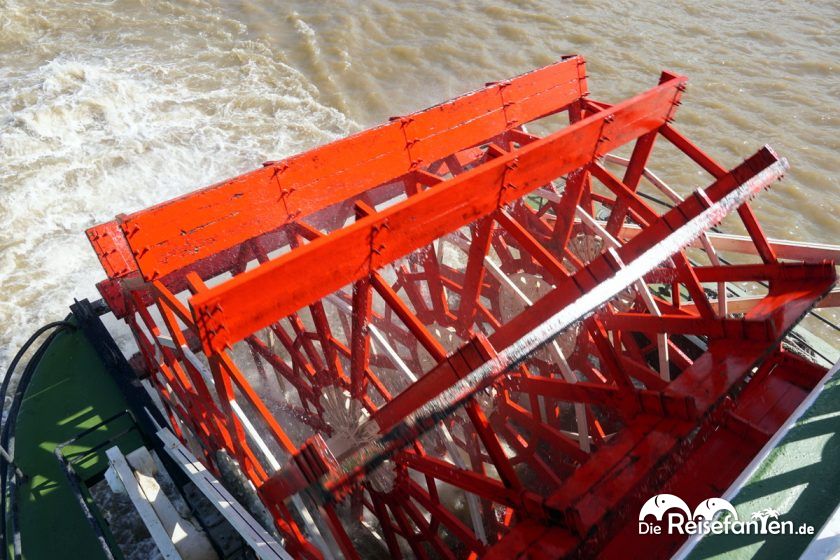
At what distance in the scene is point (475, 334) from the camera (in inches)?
110

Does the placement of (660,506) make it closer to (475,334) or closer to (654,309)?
(654,309)

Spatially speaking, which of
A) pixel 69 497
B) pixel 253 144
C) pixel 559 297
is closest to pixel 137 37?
pixel 253 144

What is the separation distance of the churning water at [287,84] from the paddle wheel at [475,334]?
2494mm

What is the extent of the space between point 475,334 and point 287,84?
6245 mm

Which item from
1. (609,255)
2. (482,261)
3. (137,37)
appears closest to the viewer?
(609,255)

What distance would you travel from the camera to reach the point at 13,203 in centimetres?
657

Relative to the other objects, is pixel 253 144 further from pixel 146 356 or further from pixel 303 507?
pixel 303 507

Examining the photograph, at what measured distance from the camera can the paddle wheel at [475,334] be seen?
2.89 m

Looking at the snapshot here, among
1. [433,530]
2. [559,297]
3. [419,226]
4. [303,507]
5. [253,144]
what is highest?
[253,144]

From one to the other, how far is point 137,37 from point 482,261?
718cm

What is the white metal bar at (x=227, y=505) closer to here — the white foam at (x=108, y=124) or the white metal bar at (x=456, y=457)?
the white metal bar at (x=456, y=457)

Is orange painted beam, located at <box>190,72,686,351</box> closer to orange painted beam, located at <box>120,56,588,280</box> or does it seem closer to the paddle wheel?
the paddle wheel

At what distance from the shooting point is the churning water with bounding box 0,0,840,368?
21.6ft

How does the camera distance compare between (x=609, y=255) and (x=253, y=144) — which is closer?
(x=609, y=255)
